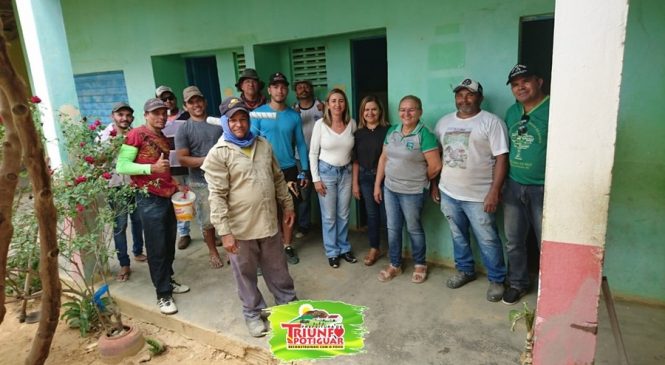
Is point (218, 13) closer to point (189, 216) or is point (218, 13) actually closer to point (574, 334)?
point (189, 216)

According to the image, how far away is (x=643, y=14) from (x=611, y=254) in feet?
Result: 5.67

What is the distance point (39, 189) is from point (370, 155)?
2.61 metres

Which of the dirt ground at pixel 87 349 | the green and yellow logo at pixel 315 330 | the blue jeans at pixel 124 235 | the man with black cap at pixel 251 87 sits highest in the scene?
the man with black cap at pixel 251 87

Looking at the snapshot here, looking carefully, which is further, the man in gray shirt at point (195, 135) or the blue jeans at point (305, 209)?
the blue jeans at point (305, 209)

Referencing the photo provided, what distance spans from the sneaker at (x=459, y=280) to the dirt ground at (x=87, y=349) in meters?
1.85

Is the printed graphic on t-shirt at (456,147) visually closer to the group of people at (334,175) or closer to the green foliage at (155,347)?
the group of people at (334,175)

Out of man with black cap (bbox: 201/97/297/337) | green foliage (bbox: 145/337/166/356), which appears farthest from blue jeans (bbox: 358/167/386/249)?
green foliage (bbox: 145/337/166/356)

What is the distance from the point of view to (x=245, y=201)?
3.02 meters

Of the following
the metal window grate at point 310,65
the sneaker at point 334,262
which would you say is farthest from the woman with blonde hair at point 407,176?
the metal window grate at point 310,65

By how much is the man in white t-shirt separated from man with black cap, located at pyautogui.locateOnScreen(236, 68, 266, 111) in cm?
183

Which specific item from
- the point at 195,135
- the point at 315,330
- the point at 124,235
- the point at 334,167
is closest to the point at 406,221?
the point at 334,167

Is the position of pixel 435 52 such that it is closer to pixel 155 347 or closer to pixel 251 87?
pixel 251 87

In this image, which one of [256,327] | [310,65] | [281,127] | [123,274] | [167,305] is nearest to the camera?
[256,327]

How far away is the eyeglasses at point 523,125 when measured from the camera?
3.05 metres
